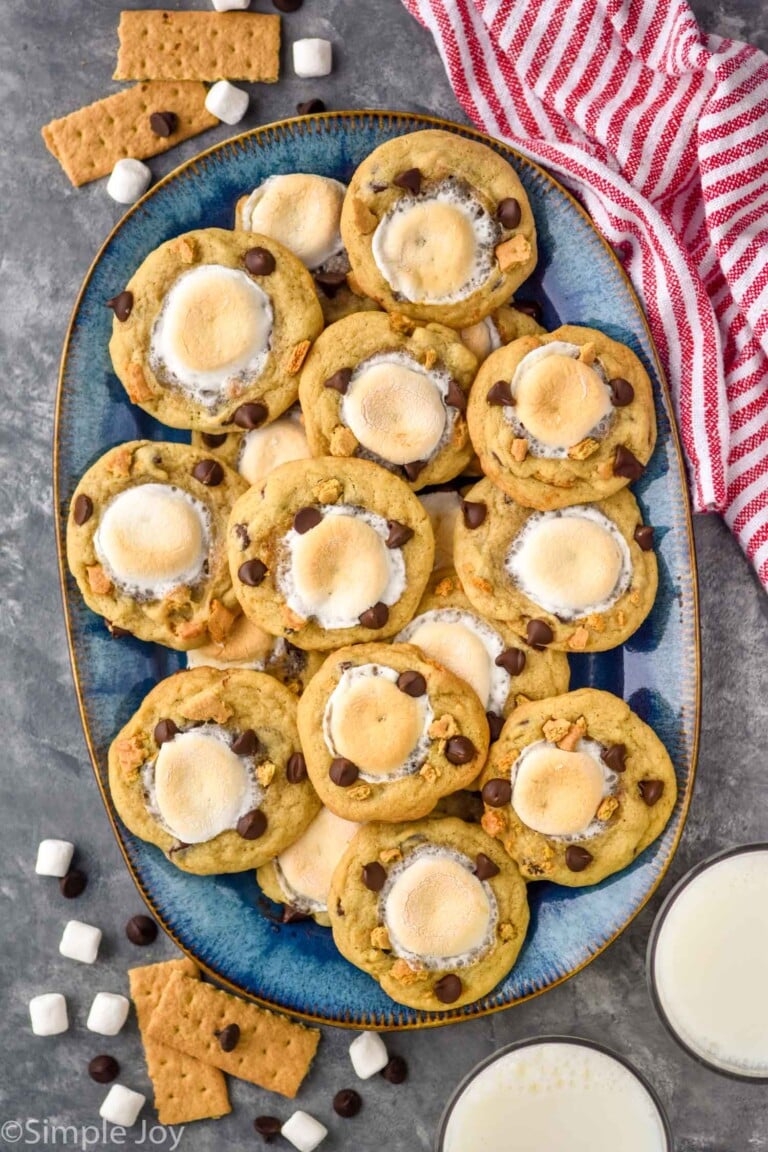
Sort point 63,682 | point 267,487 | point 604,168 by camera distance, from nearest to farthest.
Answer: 1. point 267,487
2. point 604,168
3. point 63,682

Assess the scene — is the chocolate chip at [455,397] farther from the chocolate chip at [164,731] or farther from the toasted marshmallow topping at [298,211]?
the chocolate chip at [164,731]

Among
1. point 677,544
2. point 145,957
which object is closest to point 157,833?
point 145,957

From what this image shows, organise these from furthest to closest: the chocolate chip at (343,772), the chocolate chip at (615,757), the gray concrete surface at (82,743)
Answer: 1. the gray concrete surface at (82,743)
2. the chocolate chip at (615,757)
3. the chocolate chip at (343,772)

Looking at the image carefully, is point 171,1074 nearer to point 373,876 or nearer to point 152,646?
point 373,876

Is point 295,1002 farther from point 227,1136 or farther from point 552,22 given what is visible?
point 552,22

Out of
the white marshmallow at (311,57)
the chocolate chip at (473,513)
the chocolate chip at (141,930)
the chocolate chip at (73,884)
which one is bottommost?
the chocolate chip at (141,930)

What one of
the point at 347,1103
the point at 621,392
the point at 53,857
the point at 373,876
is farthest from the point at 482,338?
the point at 347,1103

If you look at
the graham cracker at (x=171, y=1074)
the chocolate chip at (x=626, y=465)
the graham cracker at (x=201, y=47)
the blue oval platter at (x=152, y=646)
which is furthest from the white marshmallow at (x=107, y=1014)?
the graham cracker at (x=201, y=47)
